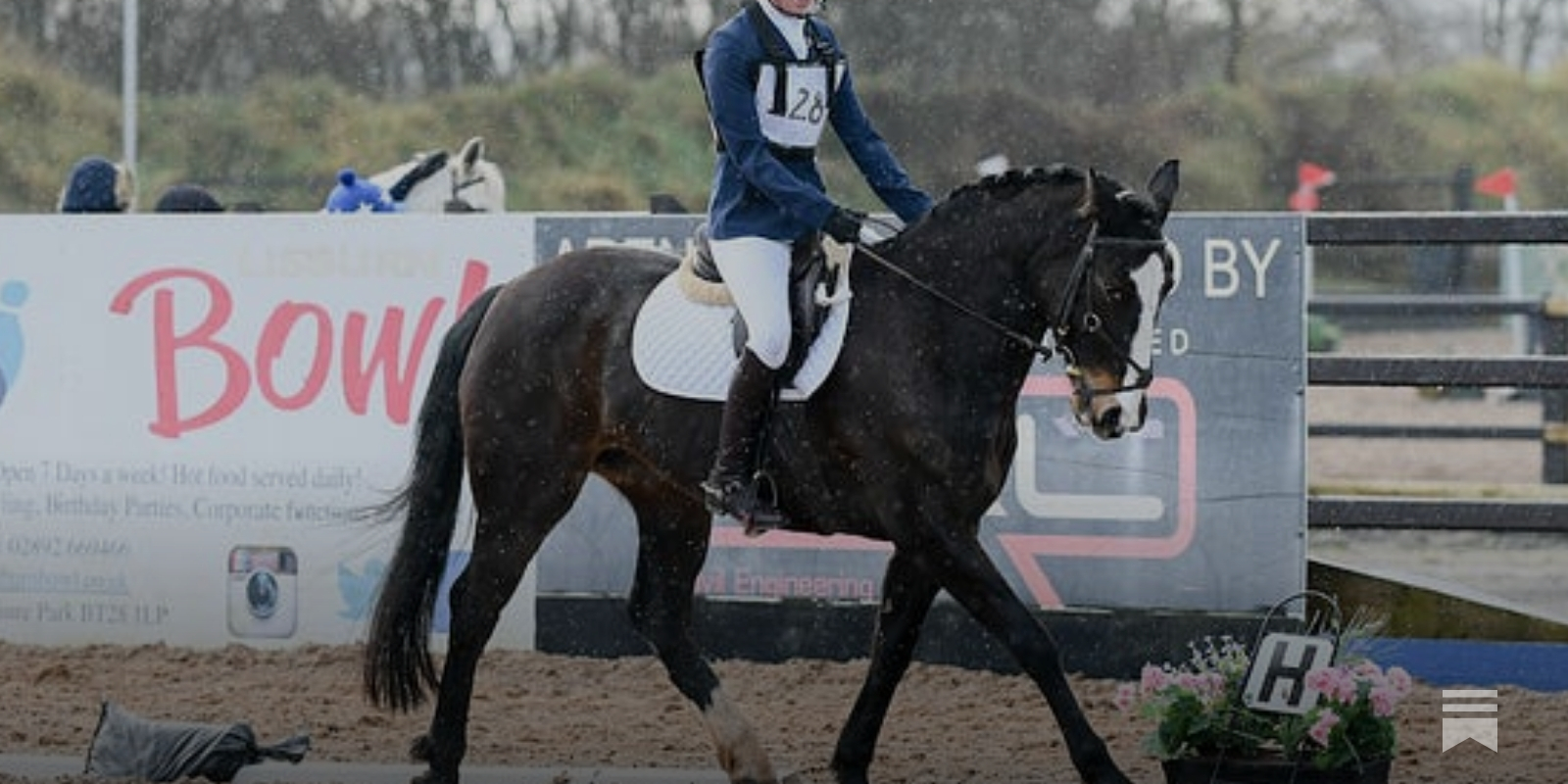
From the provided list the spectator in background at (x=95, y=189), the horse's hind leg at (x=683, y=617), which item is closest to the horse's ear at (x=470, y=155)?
the spectator in background at (x=95, y=189)

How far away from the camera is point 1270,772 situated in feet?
24.0

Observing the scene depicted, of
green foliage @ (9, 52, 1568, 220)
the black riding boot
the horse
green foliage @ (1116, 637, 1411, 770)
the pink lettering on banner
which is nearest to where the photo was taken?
green foliage @ (1116, 637, 1411, 770)

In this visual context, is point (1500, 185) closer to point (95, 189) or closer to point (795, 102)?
point (95, 189)

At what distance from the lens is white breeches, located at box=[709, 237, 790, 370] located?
25.4ft

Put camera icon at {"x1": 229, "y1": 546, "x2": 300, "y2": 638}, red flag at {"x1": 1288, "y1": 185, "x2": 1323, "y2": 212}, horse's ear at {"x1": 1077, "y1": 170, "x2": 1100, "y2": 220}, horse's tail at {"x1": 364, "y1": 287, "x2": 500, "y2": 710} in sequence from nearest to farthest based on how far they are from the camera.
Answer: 1. horse's ear at {"x1": 1077, "y1": 170, "x2": 1100, "y2": 220}
2. horse's tail at {"x1": 364, "y1": 287, "x2": 500, "y2": 710}
3. camera icon at {"x1": 229, "y1": 546, "x2": 300, "y2": 638}
4. red flag at {"x1": 1288, "y1": 185, "x2": 1323, "y2": 212}

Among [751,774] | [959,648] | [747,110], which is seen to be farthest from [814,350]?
[959,648]

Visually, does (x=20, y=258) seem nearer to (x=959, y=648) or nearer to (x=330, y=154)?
(x=959, y=648)

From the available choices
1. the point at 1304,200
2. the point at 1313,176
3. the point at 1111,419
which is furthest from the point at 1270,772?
the point at 1313,176

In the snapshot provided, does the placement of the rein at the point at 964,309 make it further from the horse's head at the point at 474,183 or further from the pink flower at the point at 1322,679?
the horse's head at the point at 474,183

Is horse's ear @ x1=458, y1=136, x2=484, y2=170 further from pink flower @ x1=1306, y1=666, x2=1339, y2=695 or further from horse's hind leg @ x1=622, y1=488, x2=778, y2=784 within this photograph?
pink flower @ x1=1306, y1=666, x2=1339, y2=695

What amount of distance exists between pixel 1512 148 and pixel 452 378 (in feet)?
81.0

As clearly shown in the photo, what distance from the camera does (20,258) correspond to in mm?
11375

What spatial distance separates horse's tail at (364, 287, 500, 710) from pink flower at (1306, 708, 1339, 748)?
9.10 feet

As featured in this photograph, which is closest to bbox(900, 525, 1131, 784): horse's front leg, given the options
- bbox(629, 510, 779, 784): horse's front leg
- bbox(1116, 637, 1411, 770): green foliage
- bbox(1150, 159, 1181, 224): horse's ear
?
bbox(1116, 637, 1411, 770): green foliage
